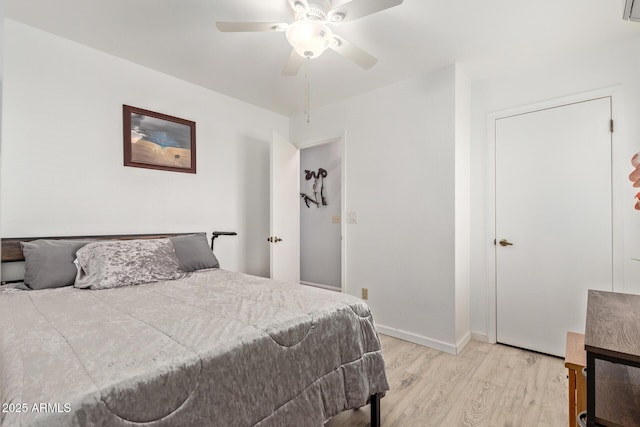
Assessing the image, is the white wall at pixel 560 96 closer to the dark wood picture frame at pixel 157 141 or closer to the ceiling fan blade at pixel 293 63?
the ceiling fan blade at pixel 293 63

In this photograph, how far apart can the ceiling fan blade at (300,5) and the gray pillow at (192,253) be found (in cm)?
196

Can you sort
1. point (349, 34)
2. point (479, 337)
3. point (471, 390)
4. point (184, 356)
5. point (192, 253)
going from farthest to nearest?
point (479, 337) < point (192, 253) < point (349, 34) < point (471, 390) < point (184, 356)

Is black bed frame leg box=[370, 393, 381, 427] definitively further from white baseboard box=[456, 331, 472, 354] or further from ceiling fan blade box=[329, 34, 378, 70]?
ceiling fan blade box=[329, 34, 378, 70]

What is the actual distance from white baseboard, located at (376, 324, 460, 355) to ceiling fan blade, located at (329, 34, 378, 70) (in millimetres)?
2340

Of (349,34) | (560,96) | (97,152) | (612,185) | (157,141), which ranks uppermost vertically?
(349,34)

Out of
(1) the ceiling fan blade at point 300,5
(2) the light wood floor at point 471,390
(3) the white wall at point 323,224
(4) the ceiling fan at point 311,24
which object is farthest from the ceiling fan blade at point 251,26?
(3) the white wall at point 323,224

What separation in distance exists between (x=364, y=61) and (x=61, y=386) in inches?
85.8

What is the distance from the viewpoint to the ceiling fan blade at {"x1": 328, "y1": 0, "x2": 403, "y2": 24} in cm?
164

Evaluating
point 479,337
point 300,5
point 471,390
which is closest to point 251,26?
point 300,5

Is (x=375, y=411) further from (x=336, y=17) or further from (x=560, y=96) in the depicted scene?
(x=560, y=96)

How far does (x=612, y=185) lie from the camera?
7.99 feet

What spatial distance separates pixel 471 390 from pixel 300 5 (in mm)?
2631

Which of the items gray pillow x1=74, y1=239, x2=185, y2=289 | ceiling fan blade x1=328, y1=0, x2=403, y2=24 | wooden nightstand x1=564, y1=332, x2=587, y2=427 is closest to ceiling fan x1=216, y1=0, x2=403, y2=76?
ceiling fan blade x1=328, y1=0, x2=403, y2=24

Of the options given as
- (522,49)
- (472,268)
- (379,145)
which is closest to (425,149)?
(379,145)
